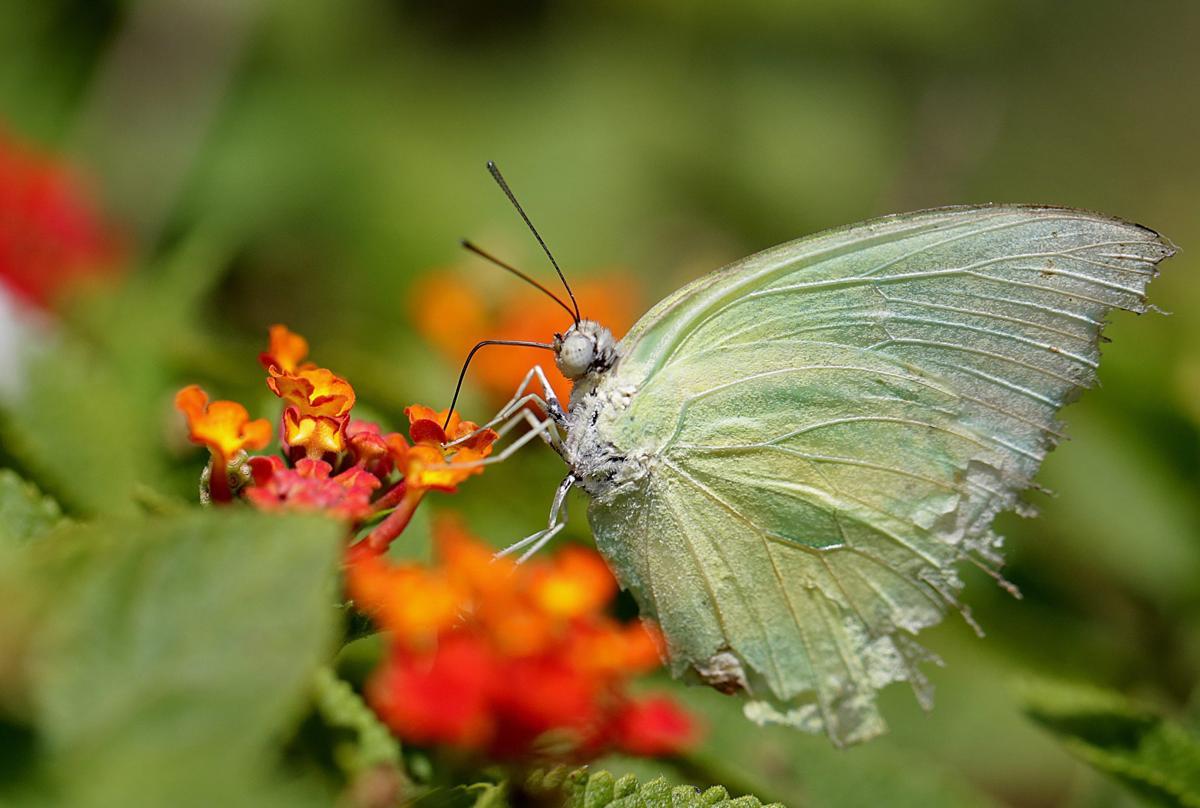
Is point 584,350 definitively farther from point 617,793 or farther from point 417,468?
point 617,793

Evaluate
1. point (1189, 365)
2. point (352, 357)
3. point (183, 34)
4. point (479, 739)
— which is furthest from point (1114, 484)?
point (183, 34)

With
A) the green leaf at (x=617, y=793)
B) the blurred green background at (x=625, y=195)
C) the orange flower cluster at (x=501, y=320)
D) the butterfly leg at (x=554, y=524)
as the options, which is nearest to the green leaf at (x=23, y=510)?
the blurred green background at (x=625, y=195)

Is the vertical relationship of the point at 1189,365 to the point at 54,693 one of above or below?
above

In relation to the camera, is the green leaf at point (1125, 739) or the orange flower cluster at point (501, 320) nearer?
the green leaf at point (1125, 739)

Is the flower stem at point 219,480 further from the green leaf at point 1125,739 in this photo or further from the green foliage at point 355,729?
the green leaf at point 1125,739

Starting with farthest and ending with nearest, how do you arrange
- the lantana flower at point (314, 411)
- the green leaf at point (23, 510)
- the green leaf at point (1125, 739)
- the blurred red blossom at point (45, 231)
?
the blurred red blossom at point (45, 231) < the green leaf at point (1125, 739) < the lantana flower at point (314, 411) < the green leaf at point (23, 510)

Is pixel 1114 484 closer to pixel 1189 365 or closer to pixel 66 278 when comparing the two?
pixel 1189 365
